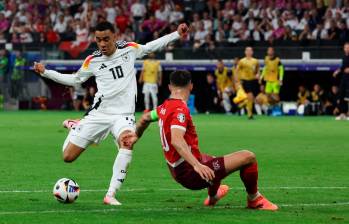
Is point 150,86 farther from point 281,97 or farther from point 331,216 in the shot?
point 331,216

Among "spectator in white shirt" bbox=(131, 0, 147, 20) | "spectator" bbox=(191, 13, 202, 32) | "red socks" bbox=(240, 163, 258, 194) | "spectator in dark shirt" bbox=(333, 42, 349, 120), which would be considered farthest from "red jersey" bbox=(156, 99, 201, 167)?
"spectator in white shirt" bbox=(131, 0, 147, 20)

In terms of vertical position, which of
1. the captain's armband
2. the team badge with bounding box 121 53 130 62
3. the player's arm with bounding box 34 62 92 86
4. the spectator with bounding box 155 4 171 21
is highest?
the team badge with bounding box 121 53 130 62

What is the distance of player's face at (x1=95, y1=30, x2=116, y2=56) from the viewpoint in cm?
1253

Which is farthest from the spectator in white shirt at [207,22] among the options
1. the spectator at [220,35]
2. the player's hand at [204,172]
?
the player's hand at [204,172]

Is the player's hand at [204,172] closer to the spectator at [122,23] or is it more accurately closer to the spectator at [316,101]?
the spectator at [316,101]

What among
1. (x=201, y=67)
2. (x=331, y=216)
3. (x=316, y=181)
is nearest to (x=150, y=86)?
(x=201, y=67)

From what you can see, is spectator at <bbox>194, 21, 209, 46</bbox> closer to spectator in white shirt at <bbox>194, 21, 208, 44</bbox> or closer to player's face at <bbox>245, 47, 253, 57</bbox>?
spectator in white shirt at <bbox>194, 21, 208, 44</bbox>

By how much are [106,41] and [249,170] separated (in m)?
2.67

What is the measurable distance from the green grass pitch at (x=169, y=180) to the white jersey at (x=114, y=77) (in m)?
1.11

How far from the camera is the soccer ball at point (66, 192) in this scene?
38.5 ft

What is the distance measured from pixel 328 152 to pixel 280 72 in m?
15.9

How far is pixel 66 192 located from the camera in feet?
38.4

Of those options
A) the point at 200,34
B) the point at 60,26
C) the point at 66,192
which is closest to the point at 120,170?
the point at 66,192

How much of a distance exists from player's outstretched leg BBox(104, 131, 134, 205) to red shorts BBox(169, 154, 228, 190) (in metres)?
0.96
